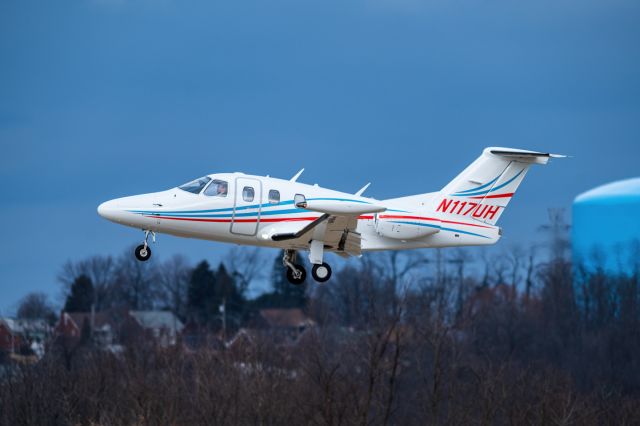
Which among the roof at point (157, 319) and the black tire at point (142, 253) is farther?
the roof at point (157, 319)

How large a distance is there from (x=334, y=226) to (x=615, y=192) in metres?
48.9

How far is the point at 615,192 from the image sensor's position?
86938mm

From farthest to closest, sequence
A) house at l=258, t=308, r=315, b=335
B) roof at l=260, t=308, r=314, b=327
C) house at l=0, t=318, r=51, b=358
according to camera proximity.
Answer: roof at l=260, t=308, r=314, b=327, house at l=258, t=308, r=315, b=335, house at l=0, t=318, r=51, b=358

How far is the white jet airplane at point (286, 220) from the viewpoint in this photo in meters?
42.2

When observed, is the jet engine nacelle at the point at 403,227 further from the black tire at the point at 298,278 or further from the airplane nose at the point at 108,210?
the airplane nose at the point at 108,210

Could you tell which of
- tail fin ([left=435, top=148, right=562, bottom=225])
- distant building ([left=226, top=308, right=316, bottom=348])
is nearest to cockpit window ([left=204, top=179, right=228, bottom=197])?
tail fin ([left=435, top=148, right=562, bottom=225])

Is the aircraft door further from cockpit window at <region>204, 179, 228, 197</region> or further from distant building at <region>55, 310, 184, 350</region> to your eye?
distant building at <region>55, 310, 184, 350</region>

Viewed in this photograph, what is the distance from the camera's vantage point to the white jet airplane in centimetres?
4216

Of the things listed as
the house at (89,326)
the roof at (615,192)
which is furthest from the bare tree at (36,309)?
the roof at (615,192)

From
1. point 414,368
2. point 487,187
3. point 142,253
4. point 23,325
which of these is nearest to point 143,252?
point 142,253

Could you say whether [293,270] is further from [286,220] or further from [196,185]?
[196,185]

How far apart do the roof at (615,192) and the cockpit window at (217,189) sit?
49.7 metres

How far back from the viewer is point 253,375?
81.0 m

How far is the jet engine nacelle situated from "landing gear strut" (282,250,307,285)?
296 cm
